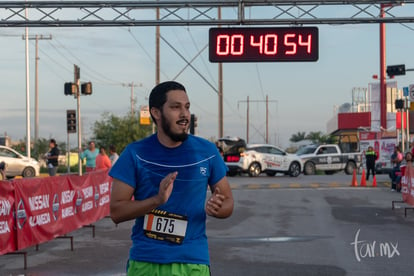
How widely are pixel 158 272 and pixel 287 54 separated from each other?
1381 centimetres

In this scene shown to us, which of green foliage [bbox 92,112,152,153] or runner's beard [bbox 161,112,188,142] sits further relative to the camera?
green foliage [bbox 92,112,152,153]

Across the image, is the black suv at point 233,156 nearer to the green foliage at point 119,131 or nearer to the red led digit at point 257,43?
the red led digit at point 257,43

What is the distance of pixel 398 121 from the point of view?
172 feet

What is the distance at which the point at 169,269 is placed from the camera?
3.85 meters

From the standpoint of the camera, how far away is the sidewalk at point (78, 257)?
32.2ft

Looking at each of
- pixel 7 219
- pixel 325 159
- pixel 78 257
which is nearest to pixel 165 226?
pixel 7 219

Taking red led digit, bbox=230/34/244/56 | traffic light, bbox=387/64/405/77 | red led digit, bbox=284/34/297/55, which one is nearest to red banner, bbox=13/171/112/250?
red led digit, bbox=230/34/244/56

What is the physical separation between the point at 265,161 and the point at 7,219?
25466 mm

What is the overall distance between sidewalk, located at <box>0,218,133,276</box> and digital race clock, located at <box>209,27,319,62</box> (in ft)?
18.1

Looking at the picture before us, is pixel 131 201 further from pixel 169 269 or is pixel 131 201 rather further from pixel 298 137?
pixel 298 137

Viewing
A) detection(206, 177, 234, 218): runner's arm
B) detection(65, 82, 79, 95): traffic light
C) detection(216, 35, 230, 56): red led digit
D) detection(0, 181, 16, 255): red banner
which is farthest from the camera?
detection(65, 82, 79, 95): traffic light

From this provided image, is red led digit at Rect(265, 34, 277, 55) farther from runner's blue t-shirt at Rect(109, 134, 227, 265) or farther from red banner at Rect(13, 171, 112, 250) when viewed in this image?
runner's blue t-shirt at Rect(109, 134, 227, 265)

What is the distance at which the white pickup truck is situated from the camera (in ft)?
Result: 122

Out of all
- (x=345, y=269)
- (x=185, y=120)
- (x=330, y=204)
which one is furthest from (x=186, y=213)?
(x=330, y=204)
